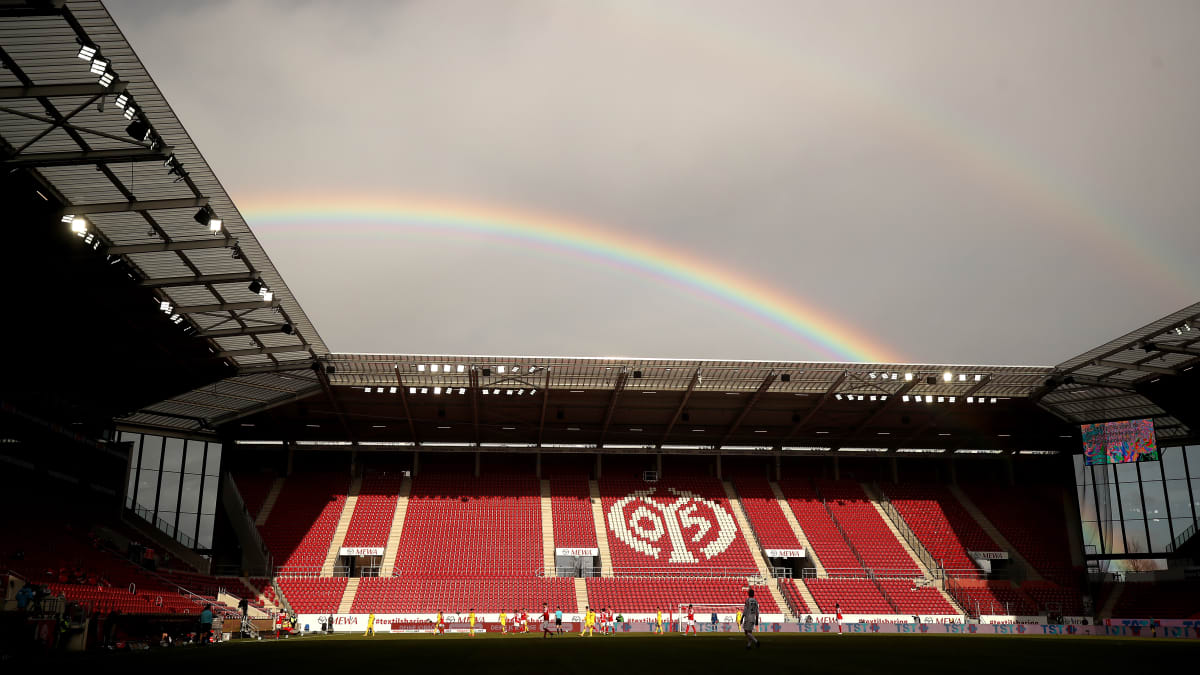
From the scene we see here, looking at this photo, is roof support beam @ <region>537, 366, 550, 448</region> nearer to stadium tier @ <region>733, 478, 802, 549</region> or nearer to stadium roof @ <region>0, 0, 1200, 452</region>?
stadium roof @ <region>0, 0, 1200, 452</region>

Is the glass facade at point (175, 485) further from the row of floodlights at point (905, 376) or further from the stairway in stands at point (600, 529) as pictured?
the row of floodlights at point (905, 376)

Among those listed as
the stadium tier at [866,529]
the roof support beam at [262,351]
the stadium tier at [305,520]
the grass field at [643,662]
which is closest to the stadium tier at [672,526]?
the stadium tier at [866,529]

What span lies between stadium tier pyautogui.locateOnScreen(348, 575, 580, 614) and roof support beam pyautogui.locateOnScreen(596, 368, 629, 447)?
31.2 feet

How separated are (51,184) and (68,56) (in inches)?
215

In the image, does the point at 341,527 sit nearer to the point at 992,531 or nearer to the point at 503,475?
the point at 503,475

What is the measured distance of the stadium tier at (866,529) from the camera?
163 feet

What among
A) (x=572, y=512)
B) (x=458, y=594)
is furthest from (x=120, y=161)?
(x=572, y=512)

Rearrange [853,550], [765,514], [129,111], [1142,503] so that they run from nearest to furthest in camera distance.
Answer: [129,111]
[1142,503]
[853,550]
[765,514]

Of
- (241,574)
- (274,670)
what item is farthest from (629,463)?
(274,670)

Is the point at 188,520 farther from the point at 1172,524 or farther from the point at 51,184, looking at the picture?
the point at 1172,524

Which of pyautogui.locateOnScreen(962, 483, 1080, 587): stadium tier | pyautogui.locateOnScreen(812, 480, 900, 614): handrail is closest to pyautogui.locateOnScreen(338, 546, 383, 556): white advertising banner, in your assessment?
pyautogui.locateOnScreen(812, 480, 900, 614): handrail

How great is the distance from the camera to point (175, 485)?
47.8 metres

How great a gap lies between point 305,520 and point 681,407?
74.9 ft

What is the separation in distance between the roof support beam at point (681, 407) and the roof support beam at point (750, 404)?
335cm
